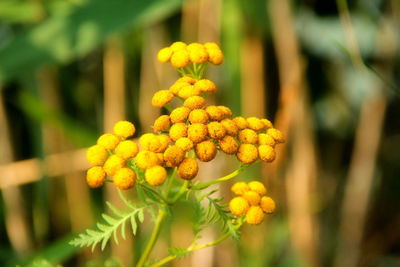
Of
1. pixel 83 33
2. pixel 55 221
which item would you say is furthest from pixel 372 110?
pixel 55 221

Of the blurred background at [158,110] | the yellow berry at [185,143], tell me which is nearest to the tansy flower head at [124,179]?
the yellow berry at [185,143]

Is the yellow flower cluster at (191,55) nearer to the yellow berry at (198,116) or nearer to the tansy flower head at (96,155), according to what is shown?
the yellow berry at (198,116)

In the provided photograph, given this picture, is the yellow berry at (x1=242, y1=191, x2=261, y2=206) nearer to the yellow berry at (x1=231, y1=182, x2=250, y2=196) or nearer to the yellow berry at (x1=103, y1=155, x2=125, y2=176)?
the yellow berry at (x1=231, y1=182, x2=250, y2=196)

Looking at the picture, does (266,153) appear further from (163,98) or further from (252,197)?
(163,98)

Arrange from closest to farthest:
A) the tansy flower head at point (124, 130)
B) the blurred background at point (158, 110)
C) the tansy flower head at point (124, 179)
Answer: the tansy flower head at point (124, 179), the tansy flower head at point (124, 130), the blurred background at point (158, 110)

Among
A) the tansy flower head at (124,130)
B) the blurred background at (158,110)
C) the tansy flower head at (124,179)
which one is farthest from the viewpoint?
the blurred background at (158,110)

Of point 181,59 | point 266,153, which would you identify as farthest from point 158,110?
point 266,153

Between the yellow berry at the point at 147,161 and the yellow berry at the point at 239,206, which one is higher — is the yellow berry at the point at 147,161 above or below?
above
